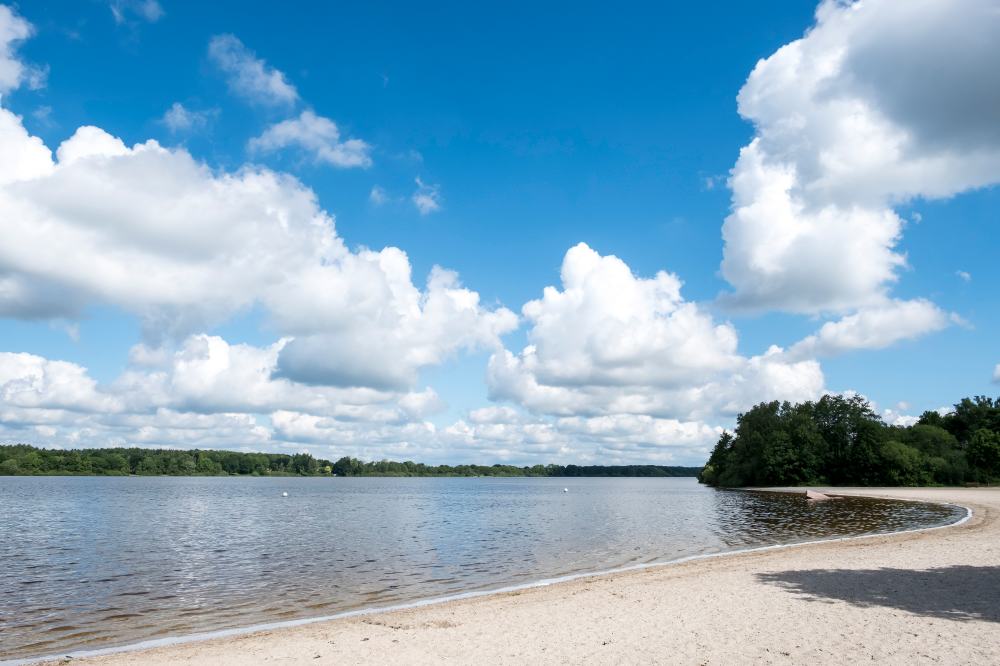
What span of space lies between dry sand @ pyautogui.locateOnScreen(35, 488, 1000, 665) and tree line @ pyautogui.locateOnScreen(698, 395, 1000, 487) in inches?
3688

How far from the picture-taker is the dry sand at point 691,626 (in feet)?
41.7

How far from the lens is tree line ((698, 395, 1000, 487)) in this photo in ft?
338

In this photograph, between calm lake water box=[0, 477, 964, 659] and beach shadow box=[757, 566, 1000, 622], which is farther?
calm lake water box=[0, 477, 964, 659]

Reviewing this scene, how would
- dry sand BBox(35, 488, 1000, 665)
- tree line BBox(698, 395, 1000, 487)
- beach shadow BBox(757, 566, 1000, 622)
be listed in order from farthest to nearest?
1. tree line BBox(698, 395, 1000, 487)
2. beach shadow BBox(757, 566, 1000, 622)
3. dry sand BBox(35, 488, 1000, 665)

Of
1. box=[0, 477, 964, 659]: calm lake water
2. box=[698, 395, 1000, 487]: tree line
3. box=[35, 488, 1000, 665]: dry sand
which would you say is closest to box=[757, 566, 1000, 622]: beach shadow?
box=[35, 488, 1000, 665]: dry sand

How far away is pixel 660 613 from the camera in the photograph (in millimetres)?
16500

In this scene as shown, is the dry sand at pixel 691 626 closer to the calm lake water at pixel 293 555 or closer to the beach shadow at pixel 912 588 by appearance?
the beach shadow at pixel 912 588

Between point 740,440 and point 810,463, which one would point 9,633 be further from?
point 740,440

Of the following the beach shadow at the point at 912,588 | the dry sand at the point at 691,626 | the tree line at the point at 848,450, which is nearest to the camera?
the dry sand at the point at 691,626

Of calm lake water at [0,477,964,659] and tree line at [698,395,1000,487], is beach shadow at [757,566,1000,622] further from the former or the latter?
tree line at [698,395,1000,487]

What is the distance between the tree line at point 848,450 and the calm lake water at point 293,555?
49227mm

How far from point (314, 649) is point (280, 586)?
1133 cm

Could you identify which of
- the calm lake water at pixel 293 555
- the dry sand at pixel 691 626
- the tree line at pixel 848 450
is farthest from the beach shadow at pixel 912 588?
the tree line at pixel 848 450

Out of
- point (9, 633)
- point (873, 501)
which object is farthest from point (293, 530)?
point (873, 501)
